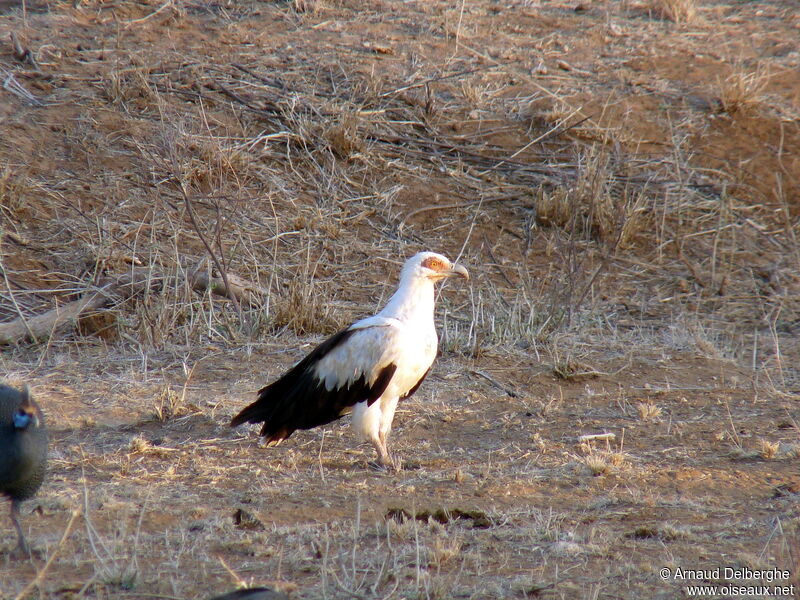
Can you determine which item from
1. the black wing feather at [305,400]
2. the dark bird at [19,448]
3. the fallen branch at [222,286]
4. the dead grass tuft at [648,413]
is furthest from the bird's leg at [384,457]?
the fallen branch at [222,286]

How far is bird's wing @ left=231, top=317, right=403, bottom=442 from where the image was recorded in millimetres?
5156

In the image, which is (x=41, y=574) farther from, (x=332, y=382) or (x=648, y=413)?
(x=648, y=413)

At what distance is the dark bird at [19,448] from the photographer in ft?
12.5

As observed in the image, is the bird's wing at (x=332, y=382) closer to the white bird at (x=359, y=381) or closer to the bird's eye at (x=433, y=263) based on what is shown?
the white bird at (x=359, y=381)

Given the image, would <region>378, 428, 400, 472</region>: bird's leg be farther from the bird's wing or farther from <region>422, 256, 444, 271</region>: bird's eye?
<region>422, 256, 444, 271</region>: bird's eye

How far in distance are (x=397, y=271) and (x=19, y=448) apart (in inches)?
218

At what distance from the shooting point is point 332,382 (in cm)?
525

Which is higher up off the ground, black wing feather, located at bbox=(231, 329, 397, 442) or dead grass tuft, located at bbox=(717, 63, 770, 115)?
dead grass tuft, located at bbox=(717, 63, 770, 115)

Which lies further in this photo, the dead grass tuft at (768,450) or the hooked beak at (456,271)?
the hooked beak at (456,271)

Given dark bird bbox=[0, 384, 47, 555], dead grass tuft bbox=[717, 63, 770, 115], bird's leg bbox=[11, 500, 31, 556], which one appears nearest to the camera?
bird's leg bbox=[11, 500, 31, 556]

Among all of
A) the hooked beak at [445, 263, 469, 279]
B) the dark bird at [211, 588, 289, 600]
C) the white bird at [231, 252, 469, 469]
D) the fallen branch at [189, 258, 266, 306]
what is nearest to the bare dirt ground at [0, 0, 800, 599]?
the fallen branch at [189, 258, 266, 306]

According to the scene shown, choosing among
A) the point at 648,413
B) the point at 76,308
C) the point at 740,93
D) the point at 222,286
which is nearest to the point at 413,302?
the point at 648,413

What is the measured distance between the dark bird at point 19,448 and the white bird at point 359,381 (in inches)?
57.0

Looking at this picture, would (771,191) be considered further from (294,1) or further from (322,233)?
(294,1)
